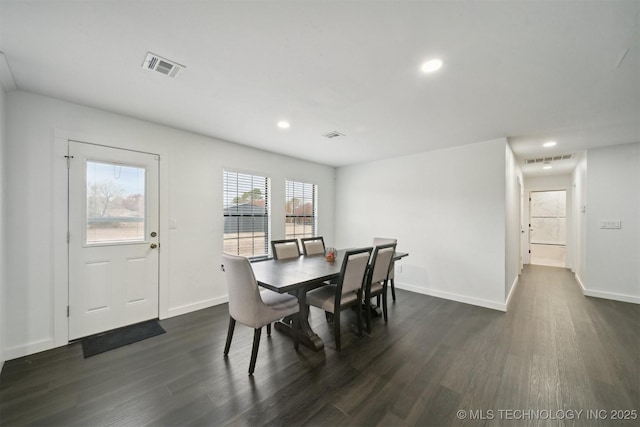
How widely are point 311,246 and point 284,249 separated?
57 centimetres

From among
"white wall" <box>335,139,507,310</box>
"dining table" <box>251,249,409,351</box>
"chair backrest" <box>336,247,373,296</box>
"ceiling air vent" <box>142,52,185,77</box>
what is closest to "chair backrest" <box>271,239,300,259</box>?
"dining table" <box>251,249,409,351</box>

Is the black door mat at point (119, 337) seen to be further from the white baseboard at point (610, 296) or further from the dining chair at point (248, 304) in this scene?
the white baseboard at point (610, 296)

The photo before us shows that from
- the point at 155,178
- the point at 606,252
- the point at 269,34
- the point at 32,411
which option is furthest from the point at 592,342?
the point at 155,178

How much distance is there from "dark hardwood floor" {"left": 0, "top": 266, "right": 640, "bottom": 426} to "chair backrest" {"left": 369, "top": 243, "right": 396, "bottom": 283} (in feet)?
2.04

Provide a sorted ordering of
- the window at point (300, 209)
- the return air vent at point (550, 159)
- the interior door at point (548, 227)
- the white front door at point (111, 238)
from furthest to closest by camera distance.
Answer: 1. the interior door at point (548, 227)
2. the window at point (300, 209)
3. the return air vent at point (550, 159)
4. the white front door at point (111, 238)

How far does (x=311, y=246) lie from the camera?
3.97 meters

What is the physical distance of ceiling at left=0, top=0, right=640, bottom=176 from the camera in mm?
1419

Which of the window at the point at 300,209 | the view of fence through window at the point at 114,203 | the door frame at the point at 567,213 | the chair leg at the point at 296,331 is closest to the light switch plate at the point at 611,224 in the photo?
the door frame at the point at 567,213

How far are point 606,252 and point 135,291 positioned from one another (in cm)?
717

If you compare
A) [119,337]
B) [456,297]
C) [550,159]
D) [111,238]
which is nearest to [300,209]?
[111,238]

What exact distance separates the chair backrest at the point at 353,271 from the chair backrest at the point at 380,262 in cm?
20

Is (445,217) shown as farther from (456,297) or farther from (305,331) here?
(305,331)

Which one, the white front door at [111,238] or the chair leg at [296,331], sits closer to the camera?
the chair leg at [296,331]

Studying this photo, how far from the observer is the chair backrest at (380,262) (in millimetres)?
2865
